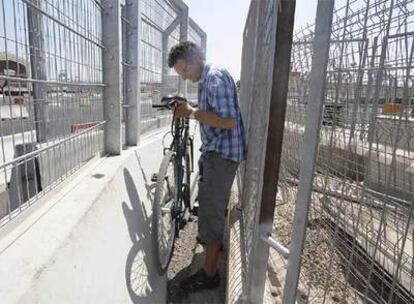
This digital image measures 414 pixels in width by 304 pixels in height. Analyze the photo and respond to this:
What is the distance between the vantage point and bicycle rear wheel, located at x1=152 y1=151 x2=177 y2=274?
8.79 ft

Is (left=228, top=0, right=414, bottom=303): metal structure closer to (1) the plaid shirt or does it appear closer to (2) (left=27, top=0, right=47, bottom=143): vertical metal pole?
(1) the plaid shirt

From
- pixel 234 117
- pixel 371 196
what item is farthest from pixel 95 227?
pixel 371 196

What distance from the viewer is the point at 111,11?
2896mm

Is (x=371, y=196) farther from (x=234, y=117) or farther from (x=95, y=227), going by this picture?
(x=95, y=227)

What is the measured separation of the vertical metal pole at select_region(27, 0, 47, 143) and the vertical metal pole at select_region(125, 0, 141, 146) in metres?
1.29

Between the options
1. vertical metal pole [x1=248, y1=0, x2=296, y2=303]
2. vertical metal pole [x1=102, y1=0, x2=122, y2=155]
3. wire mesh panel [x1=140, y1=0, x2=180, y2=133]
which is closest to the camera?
vertical metal pole [x1=248, y1=0, x2=296, y2=303]

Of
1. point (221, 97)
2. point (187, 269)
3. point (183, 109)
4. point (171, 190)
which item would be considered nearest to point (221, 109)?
point (221, 97)

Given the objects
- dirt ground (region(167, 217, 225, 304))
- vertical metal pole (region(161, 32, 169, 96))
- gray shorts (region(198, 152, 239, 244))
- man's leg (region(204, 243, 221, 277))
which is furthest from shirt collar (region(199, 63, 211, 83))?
vertical metal pole (region(161, 32, 169, 96))

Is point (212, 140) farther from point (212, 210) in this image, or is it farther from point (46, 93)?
point (46, 93)

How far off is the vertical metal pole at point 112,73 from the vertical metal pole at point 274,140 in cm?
184

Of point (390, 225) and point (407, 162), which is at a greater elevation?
point (407, 162)

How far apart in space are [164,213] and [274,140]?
1.57 metres

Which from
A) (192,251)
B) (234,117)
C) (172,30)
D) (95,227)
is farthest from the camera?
(172,30)

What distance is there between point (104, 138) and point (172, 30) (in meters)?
3.59
